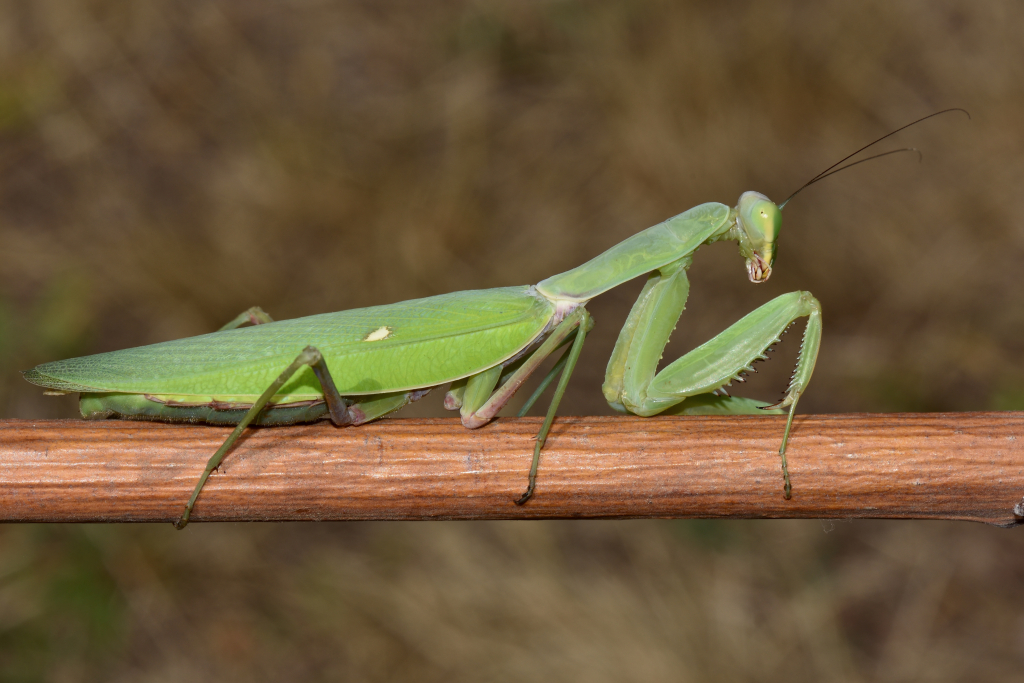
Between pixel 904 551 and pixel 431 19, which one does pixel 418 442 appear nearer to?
pixel 904 551

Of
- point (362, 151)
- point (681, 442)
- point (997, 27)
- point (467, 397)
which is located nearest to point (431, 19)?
point (362, 151)

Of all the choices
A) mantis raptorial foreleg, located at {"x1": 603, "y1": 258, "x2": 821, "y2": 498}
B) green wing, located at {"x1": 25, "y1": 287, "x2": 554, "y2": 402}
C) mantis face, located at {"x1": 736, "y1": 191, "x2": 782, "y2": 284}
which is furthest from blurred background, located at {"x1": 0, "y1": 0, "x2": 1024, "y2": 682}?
mantis face, located at {"x1": 736, "y1": 191, "x2": 782, "y2": 284}

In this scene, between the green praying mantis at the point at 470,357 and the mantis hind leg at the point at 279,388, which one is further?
the green praying mantis at the point at 470,357

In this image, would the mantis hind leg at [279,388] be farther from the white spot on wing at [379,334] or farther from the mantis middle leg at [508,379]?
the mantis middle leg at [508,379]

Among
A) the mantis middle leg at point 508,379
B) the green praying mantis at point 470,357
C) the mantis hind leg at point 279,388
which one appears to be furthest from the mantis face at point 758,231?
the mantis hind leg at point 279,388

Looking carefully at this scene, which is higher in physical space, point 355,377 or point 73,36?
point 73,36

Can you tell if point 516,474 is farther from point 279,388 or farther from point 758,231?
point 758,231

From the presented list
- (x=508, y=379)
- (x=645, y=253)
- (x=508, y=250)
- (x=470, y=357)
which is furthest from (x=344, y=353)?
(x=508, y=250)
